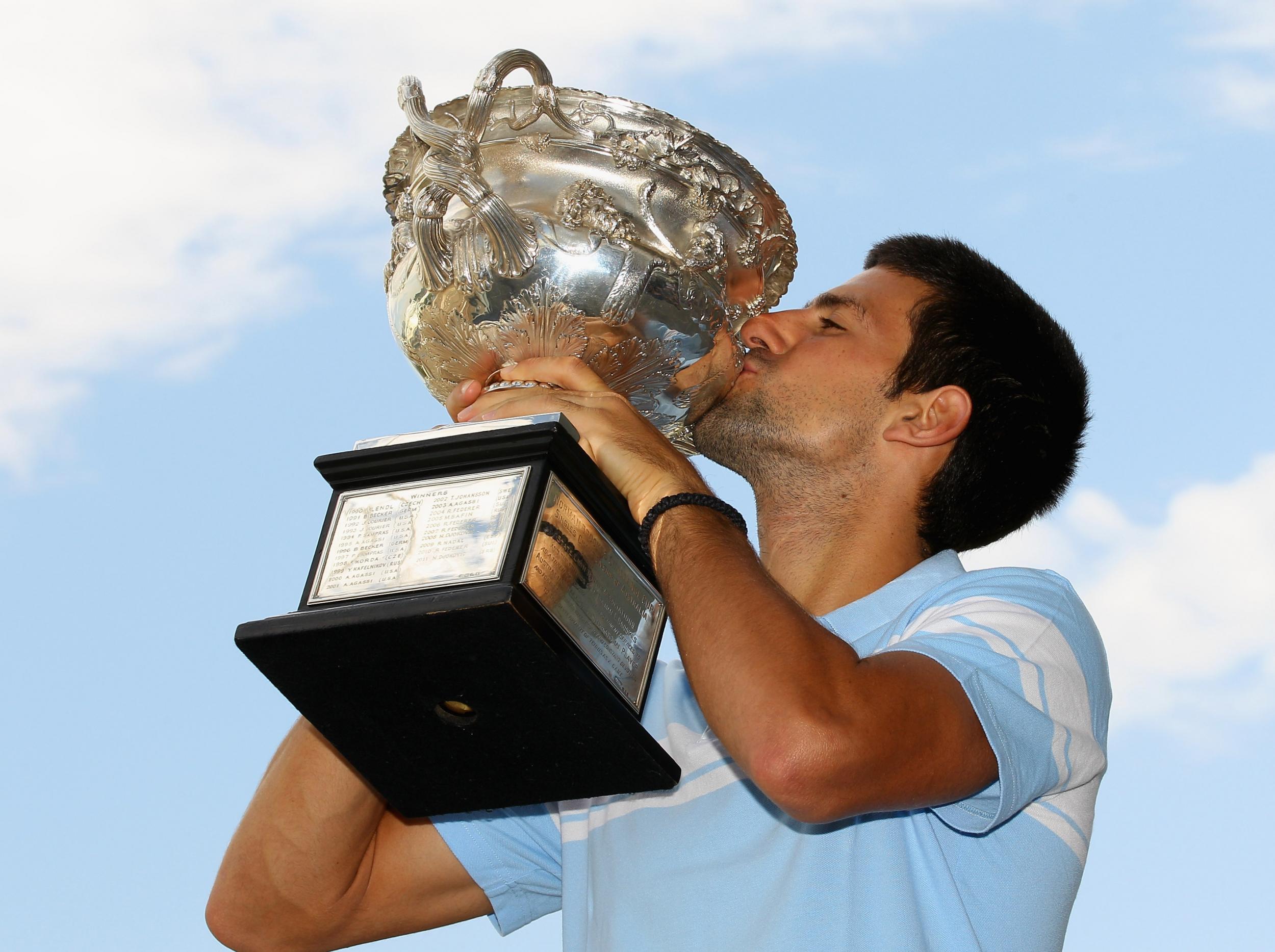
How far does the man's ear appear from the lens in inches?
113

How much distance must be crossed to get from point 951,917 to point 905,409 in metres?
1.03

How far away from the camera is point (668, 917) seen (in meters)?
2.29

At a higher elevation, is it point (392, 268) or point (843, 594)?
point (392, 268)

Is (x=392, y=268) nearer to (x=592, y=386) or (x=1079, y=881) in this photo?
(x=592, y=386)

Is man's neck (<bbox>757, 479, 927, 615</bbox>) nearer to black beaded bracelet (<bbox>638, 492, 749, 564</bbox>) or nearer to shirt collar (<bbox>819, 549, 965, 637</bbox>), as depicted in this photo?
shirt collar (<bbox>819, 549, 965, 637</bbox>)

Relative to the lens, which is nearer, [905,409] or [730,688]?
[730,688]

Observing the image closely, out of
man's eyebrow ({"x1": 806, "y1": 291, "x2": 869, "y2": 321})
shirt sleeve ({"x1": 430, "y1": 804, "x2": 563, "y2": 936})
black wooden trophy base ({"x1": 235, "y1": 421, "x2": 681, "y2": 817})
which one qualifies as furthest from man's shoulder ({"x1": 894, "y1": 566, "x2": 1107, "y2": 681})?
shirt sleeve ({"x1": 430, "y1": 804, "x2": 563, "y2": 936})

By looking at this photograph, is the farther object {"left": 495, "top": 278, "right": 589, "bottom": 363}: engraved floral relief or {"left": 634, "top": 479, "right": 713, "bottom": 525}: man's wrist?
{"left": 495, "top": 278, "right": 589, "bottom": 363}: engraved floral relief

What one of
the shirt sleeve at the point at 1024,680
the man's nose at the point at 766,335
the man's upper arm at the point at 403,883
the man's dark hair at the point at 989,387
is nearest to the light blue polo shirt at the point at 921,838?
the shirt sleeve at the point at 1024,680

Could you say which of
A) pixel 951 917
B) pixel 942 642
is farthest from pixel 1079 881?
pixel 942 642

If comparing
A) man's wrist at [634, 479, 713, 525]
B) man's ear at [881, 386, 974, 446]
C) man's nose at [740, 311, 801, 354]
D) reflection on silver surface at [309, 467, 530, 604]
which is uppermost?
man's nose at [740, 311, 801, 354]

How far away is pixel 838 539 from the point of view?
2844mm

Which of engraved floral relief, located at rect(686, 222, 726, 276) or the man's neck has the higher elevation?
engraved floral relief, located at rect(686, 222, 726, 276)

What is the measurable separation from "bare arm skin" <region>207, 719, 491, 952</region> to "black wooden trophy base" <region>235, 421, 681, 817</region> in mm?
391
